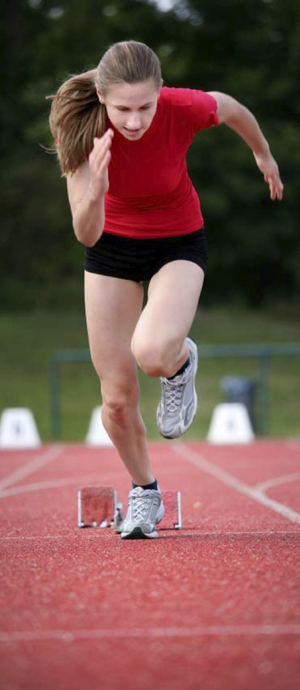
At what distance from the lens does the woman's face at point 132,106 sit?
445cm

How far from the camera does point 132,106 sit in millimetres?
4461

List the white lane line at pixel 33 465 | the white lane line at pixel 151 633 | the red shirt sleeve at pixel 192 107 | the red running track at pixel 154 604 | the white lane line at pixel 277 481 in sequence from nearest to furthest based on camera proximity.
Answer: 1. the red running track at pixel 154 604
2. the white lane line at pixel 151 633
3. the red shirt sleeve at pixel 192 107
4. the white lane line at pixel 277 481
5. the white lane line at pixel 33 465

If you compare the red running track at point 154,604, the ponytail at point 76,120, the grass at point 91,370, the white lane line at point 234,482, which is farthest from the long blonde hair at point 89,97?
the grass at point 91,370

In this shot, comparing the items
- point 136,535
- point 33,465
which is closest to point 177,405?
point 136,535

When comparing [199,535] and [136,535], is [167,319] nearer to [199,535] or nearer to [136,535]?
[136,535]

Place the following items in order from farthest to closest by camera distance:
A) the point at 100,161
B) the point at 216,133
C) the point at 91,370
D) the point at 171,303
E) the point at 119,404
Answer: the point at 216,133, the point at 91,370, the point at 119,404, the point at 171,303, the point at 100,161

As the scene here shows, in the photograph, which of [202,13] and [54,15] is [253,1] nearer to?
[202,13]

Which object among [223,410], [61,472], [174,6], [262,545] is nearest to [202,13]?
[174,6]

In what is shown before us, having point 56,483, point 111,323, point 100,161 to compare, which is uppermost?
point 100,161

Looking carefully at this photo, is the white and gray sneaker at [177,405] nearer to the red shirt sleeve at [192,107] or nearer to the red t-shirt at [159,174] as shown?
the red t-shirt at [159,174]

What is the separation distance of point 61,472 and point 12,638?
28.0 feet

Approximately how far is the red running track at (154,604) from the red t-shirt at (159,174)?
1.36 metres

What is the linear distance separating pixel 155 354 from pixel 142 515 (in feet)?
2.78

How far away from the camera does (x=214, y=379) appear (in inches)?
984
